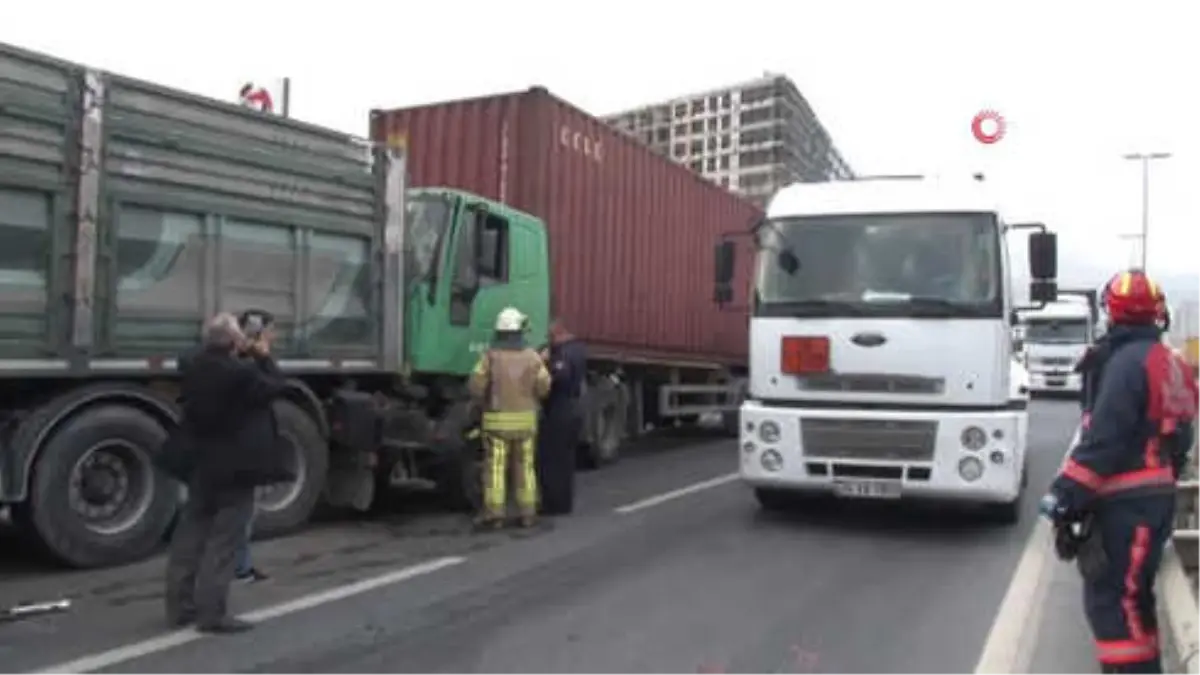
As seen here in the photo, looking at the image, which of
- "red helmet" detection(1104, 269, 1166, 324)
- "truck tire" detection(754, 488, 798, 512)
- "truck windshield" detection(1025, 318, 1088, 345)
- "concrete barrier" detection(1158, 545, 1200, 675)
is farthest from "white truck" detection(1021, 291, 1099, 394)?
"red helmet" detection(1104, 269, 1166, 324)

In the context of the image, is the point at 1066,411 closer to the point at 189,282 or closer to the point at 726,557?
the point at 726,557

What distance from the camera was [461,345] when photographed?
9.52 metres

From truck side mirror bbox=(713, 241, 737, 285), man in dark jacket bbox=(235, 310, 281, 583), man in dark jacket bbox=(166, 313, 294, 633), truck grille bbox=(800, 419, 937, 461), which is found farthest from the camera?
truck side mirror bbox=(713, 241, 737, 285)

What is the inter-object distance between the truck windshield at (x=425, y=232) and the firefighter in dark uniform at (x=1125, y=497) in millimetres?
5794

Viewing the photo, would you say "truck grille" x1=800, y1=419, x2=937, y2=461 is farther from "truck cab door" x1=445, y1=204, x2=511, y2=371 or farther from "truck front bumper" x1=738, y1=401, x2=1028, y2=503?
"truck cab door" x1=445, y1=204, x2=511, y2=371

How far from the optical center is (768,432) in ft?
28.8

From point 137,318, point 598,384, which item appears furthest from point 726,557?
point 598,384

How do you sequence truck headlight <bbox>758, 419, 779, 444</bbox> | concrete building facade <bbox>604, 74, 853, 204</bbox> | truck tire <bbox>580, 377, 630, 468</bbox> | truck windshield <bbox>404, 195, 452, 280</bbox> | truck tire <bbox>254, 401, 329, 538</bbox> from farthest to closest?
concrete building facade <bbox>604, 74, 853, 204</bbox>, truck tire <bbox>580, 377, 630, 468</bbox>, truck windshield <bbox>404, 195, 452, 280</bbox>, truck headlight <bbox>758, 419, 779, 444</bbox>, truck tire <bbox>254, 401, 329, 538</bbox>

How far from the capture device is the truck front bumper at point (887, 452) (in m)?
8.24

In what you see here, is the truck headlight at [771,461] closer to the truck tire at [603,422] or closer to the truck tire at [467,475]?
the truck tire at [467,475]

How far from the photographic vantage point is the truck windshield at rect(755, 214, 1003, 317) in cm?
839

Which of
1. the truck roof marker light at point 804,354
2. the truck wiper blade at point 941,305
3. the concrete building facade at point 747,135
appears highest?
the concrete building facade at point 747,135

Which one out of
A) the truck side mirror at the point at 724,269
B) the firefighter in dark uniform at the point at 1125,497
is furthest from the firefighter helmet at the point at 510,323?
the firefighter in dark uniform at the point at 1125,497

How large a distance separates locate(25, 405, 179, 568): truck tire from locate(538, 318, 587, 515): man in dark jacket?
2935 mm
